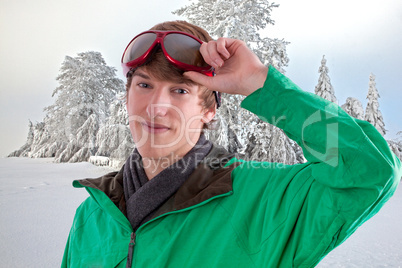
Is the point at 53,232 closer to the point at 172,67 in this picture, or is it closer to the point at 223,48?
the point at 172,67

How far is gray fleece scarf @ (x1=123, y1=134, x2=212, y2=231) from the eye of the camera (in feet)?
4.81

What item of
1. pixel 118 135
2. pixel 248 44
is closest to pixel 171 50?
pixel 248 44

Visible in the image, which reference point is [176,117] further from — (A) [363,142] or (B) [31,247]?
(B) [31,247]

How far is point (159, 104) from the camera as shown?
147 centimetres

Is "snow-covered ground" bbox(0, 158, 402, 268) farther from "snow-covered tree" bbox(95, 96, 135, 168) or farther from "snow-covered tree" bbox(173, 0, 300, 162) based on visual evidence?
"snow-covered tree" bbox(173, 0, 300, 162)

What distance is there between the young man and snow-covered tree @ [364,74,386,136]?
69.4ft

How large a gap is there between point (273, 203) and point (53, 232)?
24.4 feet

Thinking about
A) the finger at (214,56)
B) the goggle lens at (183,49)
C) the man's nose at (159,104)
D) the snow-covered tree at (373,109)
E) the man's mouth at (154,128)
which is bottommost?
the man's mouth at (154,128)

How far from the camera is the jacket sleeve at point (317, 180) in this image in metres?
0.90

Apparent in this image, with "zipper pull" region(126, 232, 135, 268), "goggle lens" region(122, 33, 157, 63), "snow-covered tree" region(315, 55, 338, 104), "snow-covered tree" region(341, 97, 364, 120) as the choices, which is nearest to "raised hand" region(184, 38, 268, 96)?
"goggle lens" region(122, 33, 157, 63)

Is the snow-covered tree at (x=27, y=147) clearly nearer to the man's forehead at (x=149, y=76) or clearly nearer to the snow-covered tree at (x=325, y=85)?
the snow-covered tree at (x=325, y=85)

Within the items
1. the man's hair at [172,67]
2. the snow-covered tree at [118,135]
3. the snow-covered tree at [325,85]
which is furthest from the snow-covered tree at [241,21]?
the man's hair at [172,67]

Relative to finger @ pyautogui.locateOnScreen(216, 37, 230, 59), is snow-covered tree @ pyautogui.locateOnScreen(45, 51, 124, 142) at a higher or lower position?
higher

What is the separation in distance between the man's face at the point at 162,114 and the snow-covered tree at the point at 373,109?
21.1 m
